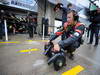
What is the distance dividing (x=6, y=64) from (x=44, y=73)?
0.54 metres

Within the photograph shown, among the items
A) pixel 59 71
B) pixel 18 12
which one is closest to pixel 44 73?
pixel 59 71

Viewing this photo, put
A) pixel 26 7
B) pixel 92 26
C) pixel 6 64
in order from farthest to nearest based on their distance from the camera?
pixel 26 7 < pixel 92 26 < pixel 6 64

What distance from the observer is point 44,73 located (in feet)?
2.82

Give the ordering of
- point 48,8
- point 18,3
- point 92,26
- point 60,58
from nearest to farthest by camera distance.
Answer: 1. point 60,58
2. point 92,26
3. point 18,3
4. point 48,8

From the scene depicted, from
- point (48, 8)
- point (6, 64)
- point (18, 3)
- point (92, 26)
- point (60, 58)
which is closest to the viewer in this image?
point (60, 58)

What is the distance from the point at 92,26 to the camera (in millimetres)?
2355

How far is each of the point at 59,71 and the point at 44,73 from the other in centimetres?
19

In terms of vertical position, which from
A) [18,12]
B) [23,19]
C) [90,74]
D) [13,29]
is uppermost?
[18,12]

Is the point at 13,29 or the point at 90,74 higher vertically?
the point at 13,29

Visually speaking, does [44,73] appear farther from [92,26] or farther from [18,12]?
[18,12]

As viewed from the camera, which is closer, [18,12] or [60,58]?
[60,58]

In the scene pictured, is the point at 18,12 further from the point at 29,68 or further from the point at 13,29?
the point at 29,68

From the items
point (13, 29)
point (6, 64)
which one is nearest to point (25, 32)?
point (13, 29)

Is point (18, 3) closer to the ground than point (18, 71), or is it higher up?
higher up
